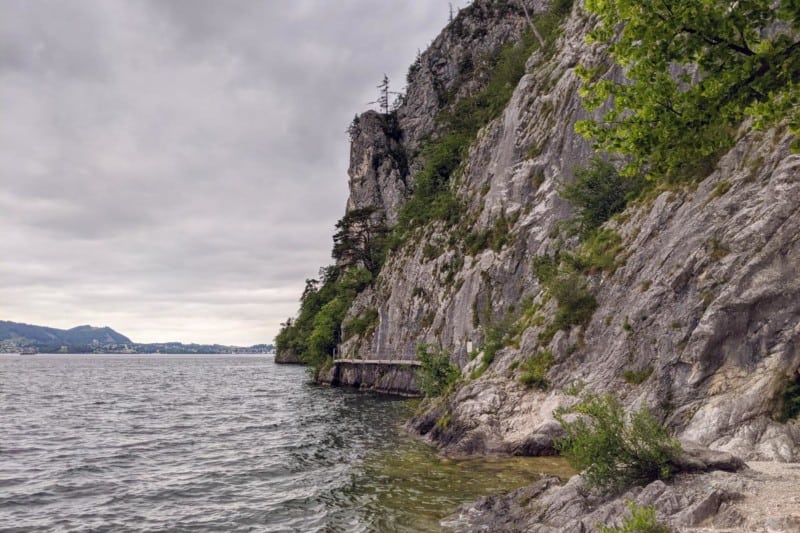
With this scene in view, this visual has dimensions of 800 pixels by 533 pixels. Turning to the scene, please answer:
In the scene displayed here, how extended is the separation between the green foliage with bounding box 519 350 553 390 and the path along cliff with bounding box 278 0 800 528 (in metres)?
0.10

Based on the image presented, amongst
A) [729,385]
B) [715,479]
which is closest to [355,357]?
[729,385]

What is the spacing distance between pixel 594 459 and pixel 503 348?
18.2m

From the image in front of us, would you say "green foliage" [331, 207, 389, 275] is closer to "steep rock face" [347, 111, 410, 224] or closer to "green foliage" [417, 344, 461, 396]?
"steep rock face" [347, 111, 410, 224]

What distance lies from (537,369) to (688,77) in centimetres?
1686

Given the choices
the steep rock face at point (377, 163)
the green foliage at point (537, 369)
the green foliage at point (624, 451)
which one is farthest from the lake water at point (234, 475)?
the steep rock face at point (377, 163)

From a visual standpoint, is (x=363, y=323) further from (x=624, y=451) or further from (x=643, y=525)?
(x=643, y=525)

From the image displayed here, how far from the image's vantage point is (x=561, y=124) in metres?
40.2

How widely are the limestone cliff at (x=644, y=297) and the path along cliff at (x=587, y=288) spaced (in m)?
0.07

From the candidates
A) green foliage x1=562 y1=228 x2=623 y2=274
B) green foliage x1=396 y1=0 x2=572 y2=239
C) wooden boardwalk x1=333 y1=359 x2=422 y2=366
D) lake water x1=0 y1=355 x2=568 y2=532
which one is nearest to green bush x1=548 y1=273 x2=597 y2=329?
green foliage x1=562 y1=228 x2=623 y2=274

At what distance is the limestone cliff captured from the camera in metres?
14.8

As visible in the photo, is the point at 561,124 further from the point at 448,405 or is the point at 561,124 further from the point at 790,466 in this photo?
the point at 790,466

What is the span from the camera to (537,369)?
2378 cm

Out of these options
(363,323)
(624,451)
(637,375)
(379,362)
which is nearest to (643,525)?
(624,451)

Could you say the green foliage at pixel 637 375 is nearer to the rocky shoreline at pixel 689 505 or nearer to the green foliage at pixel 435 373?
the rocky shoreline at pixel 689 505
